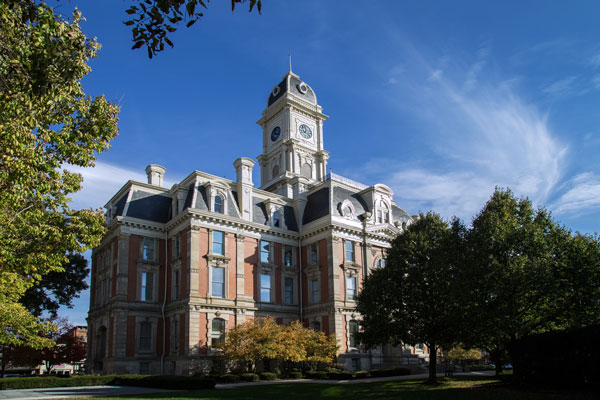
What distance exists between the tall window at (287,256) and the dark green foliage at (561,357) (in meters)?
23.0

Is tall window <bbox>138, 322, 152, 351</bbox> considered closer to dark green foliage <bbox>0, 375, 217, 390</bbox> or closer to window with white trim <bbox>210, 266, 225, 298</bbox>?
window with white trim <bbox>210, 266, 225, 298</bbox>

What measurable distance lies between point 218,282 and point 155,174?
40.9ft

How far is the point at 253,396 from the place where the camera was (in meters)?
20.5

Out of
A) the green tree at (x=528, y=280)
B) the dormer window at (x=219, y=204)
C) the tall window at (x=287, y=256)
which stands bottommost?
the green tree at (x=528, y=280)

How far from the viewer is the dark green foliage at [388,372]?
33938 mm

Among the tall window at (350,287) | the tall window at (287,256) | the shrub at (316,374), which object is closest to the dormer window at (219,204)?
the tall window at (287,256)

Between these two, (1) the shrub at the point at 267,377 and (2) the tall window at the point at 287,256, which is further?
(2) the tall window at the point at 287,256

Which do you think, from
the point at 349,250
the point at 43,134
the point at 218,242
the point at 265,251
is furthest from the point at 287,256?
the point at 43,134

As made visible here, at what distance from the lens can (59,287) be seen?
46.2 metres

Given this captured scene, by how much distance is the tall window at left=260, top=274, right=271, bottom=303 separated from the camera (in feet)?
133

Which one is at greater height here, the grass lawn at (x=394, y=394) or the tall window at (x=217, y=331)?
the tall window at (x=217, y=331)

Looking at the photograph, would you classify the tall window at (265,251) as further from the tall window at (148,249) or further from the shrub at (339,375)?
the shrub at (339,375)

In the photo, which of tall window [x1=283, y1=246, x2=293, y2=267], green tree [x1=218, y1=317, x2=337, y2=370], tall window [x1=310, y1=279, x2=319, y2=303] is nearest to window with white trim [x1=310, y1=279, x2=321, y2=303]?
tall window [x1=310, y1=279, x2=319, y2=303]

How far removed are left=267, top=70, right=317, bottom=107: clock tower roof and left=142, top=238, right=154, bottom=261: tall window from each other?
26.3 meters
